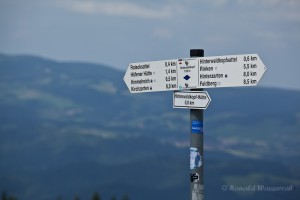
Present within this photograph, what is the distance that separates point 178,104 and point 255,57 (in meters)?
1.21

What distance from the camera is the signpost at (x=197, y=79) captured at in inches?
376

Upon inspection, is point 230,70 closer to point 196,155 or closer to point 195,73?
point 195,73

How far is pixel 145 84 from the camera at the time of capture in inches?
412

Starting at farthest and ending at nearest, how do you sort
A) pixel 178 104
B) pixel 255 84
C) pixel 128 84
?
pixel 128 84, pixel 178 104, pixel 255 84

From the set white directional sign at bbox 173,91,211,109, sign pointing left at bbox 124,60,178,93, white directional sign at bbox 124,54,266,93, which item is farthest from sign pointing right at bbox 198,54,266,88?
sign pointing left at bbox 124,60,178,93

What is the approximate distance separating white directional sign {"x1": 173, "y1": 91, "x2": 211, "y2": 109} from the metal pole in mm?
96

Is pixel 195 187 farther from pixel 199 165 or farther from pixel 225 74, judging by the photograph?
pixel 225 74

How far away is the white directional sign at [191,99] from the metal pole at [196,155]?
0.10 meters

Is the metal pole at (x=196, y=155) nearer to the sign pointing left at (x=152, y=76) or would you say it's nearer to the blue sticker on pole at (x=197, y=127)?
the blue sticker on pole at (x=197, y=127)

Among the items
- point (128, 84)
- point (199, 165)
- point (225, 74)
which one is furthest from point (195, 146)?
point (128, 84)

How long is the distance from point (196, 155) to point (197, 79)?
0.97m

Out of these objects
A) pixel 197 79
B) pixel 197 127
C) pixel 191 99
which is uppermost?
pixel 197 79

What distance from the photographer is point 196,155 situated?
31.3ft

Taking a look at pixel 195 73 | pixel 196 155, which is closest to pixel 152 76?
pixel 195 73
